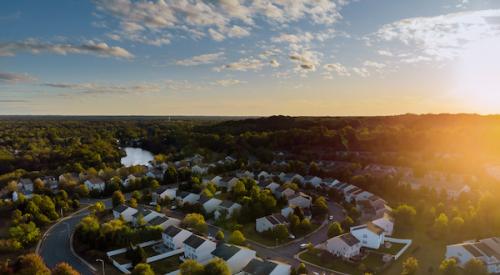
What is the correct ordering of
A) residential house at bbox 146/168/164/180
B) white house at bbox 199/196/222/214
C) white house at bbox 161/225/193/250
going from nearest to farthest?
1. white house at bbox 161/225/193/250
2. white house at bbox 199/196/222/214
3. residential house at bbox 146/168/164/180

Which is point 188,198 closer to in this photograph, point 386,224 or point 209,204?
point 209,204

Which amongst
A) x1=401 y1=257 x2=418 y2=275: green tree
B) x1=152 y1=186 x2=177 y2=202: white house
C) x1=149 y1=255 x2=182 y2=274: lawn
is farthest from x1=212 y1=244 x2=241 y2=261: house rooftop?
x1=152 y1=186 x2=177 y2=202: white house

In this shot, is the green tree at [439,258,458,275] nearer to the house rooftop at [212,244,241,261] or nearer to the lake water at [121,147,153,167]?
the house rooftop at [212,244,241,261]

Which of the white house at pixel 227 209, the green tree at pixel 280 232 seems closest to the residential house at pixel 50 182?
the white house at pixel 227 209

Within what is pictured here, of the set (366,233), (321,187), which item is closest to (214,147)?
(321,187)

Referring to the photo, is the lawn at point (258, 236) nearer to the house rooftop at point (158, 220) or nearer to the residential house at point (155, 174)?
the house rooftop at point (158, 220)

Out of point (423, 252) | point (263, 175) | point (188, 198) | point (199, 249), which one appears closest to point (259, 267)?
point (199, 249)
